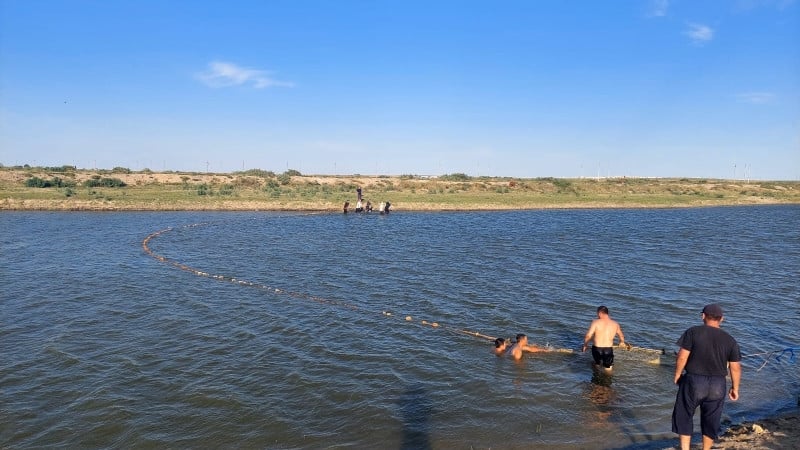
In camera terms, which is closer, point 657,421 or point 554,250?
point 657,421

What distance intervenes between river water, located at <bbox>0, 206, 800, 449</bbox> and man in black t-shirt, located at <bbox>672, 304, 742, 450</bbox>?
1872 mm

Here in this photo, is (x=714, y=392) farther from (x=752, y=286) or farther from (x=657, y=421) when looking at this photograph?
(x=752, y=286)

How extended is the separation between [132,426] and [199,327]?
616 centimetres

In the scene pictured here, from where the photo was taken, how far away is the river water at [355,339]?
10.2 meters

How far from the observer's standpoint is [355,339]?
1530cm

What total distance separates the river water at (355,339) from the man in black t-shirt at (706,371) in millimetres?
1872

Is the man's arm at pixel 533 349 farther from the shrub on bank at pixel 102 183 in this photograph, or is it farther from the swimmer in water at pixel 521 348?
the shrub on bank at pixel 102 183

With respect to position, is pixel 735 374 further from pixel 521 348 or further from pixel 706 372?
pixel 521 348

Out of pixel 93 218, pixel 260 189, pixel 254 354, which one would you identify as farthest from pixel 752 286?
pixel 260 189

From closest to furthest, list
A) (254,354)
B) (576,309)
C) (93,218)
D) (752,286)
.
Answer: (254,354)
(576,309)
(752,286)
(93,218)

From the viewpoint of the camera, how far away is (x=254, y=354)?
45.3 feet

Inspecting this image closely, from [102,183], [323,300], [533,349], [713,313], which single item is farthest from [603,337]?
[102,183]

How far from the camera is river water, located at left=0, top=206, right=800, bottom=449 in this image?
1018 cm

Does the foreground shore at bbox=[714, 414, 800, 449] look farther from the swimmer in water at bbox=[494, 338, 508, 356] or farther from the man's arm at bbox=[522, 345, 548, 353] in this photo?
the swimmer in water at bbox=[494, 338, 508, 356]
